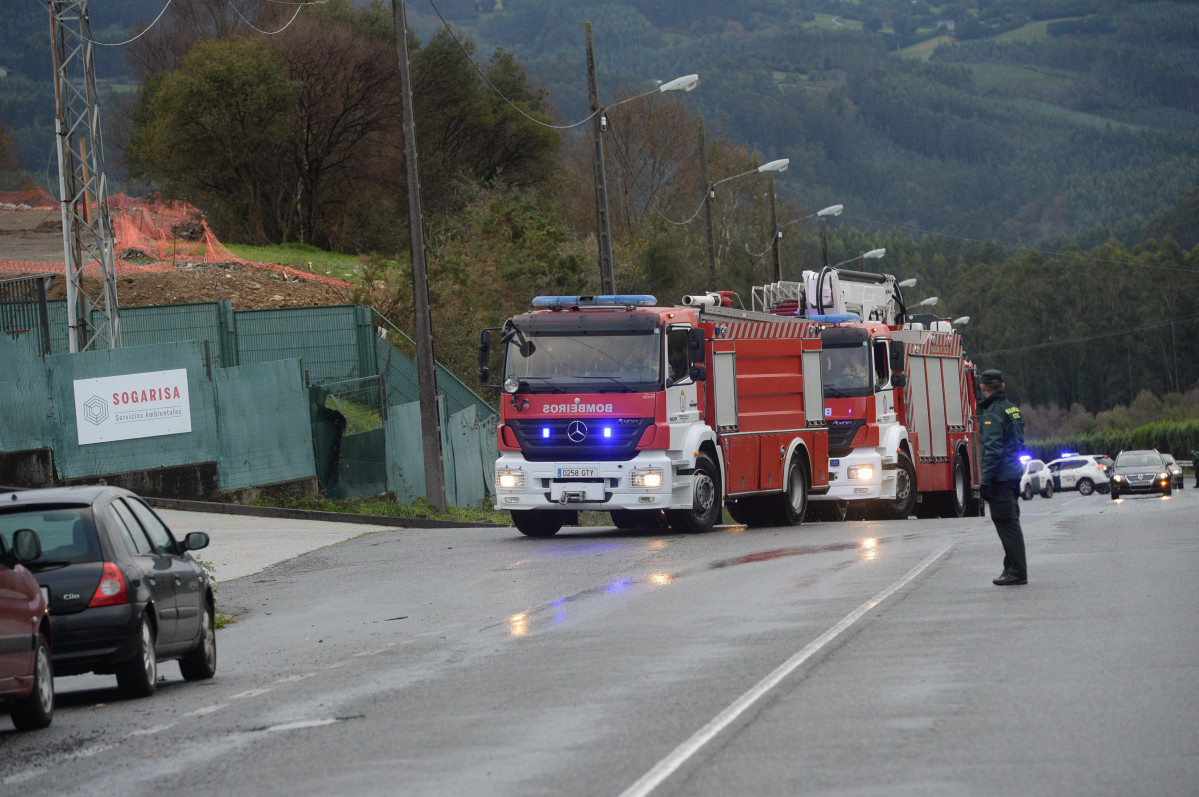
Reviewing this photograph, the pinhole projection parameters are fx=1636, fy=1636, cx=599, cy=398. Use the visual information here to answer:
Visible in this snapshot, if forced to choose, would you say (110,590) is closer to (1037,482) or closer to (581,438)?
(581,438)

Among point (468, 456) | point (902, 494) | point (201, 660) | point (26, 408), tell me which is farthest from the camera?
point (468, 456)

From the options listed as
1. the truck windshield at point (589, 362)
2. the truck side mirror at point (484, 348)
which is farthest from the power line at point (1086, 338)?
the truck side mirror at point (484, 348)

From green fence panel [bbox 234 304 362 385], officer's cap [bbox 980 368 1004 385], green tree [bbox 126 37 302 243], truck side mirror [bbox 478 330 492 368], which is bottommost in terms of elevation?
officer's cap [bbox 980 368 1004 385]

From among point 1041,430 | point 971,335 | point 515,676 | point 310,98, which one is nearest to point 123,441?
point 515,676

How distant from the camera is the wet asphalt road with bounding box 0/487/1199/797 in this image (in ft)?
23.2

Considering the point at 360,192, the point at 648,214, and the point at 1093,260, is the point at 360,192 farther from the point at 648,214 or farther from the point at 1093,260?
the point at 1093,260

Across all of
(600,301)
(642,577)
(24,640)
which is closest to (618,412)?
(600,301)

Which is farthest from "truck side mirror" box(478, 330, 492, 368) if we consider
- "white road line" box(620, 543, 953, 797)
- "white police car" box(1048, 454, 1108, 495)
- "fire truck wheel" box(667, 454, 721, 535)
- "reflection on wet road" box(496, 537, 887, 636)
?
"white police car" box(1048, 454, 1108, 495)

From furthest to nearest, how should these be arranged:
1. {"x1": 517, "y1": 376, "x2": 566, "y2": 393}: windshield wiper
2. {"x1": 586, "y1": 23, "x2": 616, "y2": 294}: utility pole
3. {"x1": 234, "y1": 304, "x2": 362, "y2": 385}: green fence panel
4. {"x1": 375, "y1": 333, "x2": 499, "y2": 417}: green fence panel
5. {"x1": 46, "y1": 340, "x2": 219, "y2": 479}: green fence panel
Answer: {"x1": 375, "y1": 333, "x2": 499, "y2": 417}: green fence panel, {"x1": 234, "y1": 304, "x2": 362, "y2": 385}: green fence panel, {"x1": 586, "y1": 23, "x2": 616, "y2": 294}: utility pole, {"x1": 46, "y1": 340, "x2": 219, "y2": 479}: green fence panel, {"x1": 517, "y1": 376, "x2": 566, "y2": 393}: windshield wiper

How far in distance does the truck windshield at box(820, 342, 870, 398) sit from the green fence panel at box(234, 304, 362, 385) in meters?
9.32

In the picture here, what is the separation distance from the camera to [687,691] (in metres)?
9.09

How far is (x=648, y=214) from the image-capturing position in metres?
75.8

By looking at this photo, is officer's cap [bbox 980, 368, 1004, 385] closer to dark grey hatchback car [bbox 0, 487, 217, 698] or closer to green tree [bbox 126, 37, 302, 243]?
dark grey hatchback car [bbox 0, 487, 217, 698]

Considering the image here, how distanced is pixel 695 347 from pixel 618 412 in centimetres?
131
